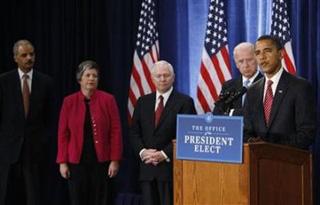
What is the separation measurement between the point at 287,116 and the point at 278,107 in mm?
79

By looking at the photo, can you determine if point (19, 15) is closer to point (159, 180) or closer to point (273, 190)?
point (159, 180)

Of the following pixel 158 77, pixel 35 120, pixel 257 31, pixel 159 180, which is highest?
pixel 257 31

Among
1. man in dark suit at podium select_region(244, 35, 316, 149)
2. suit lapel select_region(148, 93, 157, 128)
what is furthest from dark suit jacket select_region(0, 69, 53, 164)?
man in dark suit at podium select_region(244, 35, 316, 149)

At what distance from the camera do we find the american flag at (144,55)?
22.4ft

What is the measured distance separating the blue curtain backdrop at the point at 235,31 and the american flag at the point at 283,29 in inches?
5.7

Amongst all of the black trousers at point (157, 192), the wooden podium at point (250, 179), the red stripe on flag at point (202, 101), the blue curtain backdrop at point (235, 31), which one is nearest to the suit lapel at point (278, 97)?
the wooden podium at point (250, 179)

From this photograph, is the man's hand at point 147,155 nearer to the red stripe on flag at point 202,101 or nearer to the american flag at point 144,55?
the red stripe on flag at point 202,101

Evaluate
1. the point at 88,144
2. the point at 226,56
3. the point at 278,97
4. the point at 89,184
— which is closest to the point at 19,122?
the point at 88,144

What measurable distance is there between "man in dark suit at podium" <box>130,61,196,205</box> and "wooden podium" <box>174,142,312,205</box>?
1707 mm

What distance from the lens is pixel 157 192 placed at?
5613 mm

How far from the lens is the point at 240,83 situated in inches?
215

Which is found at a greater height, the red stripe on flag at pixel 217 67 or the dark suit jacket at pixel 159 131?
the red stripe on flag at pixel 217 67

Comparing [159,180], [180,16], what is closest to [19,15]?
[180,16]

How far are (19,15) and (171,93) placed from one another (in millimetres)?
2779
